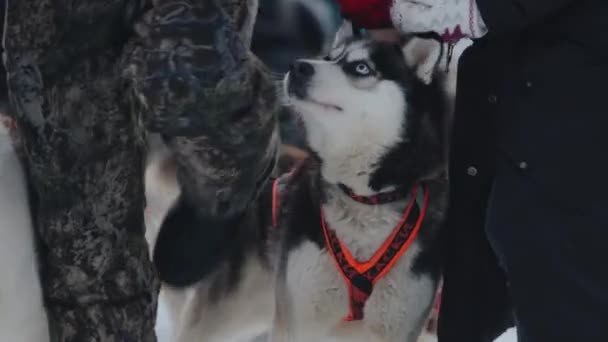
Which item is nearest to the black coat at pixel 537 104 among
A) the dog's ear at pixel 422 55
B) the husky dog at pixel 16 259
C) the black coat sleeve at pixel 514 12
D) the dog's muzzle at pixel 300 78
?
the black coat sleeve at pixel 514 12

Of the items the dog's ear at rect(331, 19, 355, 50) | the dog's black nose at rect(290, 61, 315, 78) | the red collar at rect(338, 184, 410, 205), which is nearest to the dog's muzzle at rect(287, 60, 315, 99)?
the dog's black nose at rect(290, 61, 315, 78)

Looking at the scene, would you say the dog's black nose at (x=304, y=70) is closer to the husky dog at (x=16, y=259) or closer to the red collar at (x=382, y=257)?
the red collar at (x=382, y=257)

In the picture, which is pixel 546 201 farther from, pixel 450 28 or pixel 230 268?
pixel 230 268

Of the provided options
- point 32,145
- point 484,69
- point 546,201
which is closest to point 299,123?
point 484,69

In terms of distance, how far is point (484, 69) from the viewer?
1449 mm

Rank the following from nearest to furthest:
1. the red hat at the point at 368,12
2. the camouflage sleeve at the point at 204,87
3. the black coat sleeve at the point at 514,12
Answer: the camouflage sleeve at the point at 204,87
the black coat sleeve at the point at 514,12
the red hat at the point at 368,12

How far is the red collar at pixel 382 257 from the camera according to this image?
5.92ft

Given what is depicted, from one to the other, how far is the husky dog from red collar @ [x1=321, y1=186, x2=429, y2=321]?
943 mm

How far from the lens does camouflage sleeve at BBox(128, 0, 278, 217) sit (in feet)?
2.63

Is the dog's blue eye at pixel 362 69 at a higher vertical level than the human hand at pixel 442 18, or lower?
lower

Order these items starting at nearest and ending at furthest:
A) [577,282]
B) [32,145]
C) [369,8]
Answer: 1. [32,145]
2. [577,282]
3. [369,8]

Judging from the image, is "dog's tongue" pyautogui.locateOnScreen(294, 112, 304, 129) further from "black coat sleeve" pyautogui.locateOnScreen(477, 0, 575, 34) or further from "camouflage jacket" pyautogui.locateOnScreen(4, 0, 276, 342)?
"camouflage jacket" pyautogui.locateOnScreen(4, 0, 276, 342)

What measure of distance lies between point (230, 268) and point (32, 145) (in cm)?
110

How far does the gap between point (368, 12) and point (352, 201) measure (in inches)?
17.7
